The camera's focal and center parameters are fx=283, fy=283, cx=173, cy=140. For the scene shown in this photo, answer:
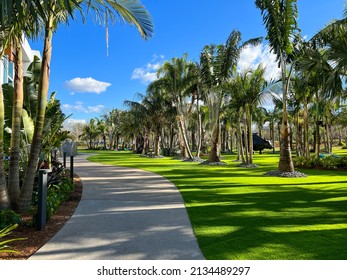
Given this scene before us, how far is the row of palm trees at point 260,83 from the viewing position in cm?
1211

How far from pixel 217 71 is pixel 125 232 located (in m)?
16.9

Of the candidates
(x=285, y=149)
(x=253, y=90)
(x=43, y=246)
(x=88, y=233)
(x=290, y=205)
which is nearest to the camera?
(x=43, y=246)

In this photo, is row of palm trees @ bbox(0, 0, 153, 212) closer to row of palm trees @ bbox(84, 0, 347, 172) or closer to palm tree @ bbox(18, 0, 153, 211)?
palm tree @ bbox(18, 0, 153, 211)

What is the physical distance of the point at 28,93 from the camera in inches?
370

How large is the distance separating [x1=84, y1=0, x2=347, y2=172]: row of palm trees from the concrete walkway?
7693 mm

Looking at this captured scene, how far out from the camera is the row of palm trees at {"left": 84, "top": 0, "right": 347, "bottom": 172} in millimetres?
12109

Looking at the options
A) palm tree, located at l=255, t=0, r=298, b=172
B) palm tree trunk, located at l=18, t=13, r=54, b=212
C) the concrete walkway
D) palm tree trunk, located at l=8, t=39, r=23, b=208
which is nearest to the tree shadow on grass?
the concrete walkway

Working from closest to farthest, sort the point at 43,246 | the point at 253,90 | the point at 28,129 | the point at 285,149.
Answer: the point at 43,246
the point at 28,129
the point at 285,149
the point at 253,90

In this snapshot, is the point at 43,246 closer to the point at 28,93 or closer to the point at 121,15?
the point at 121,15

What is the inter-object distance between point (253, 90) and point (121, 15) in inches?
571

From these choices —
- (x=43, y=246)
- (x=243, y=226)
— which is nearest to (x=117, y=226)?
(x=43, y=246)

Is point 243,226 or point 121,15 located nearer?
point 243,226

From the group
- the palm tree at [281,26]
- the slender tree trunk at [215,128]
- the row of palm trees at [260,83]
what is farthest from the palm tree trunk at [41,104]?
the slender tree trunk at [215,128]

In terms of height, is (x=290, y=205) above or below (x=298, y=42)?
below
